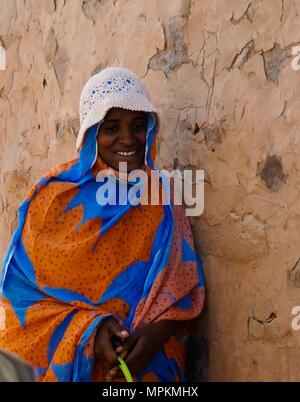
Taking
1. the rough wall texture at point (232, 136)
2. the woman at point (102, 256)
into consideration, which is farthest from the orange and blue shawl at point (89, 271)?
the rough wall texture at point (232, 136)

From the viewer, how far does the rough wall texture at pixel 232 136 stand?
2.78 metres

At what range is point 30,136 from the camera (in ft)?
14.0

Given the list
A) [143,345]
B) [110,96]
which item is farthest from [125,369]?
[110,96]

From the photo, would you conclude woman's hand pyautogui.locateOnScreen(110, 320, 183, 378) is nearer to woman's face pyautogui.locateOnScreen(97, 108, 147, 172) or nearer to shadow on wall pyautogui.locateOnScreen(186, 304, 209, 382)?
shadow on wall pyautogui.locateOnScreen(186, 304, 209, 382)

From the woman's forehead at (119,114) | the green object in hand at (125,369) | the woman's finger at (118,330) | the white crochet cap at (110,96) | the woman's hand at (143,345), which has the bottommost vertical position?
the green object in hand at (125,369)

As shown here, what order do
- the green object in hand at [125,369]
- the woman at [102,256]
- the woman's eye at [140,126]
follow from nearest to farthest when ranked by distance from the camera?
the green object in hand at [125,369] < the woman at [102,256] < the woman's eye at [140,126]

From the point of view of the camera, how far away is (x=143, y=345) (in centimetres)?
286

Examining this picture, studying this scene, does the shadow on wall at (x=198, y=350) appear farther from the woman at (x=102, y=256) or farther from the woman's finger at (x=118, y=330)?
the woman's finger at (x=118, y=330)

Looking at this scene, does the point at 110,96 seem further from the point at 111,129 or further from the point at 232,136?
the point at 232,136

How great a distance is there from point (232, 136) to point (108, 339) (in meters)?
0.80

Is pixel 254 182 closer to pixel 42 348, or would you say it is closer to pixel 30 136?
pixel 42 348


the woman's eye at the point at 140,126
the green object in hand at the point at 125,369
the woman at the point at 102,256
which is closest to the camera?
the green object in hand at the point at 125,369

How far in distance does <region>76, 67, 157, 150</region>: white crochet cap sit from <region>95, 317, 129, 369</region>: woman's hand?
64 cm

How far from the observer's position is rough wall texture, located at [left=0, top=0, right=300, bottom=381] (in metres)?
2.78
